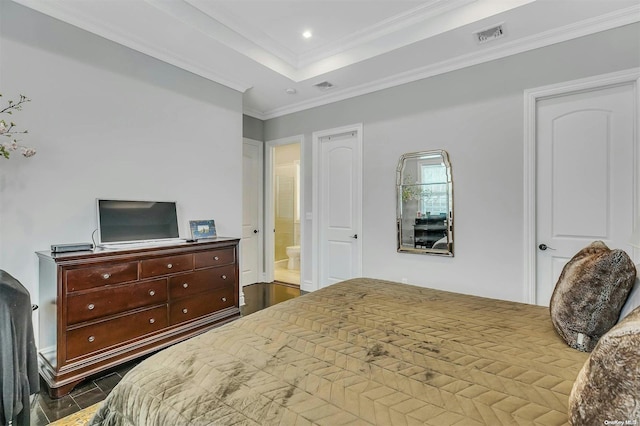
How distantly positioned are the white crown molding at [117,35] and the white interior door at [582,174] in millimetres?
3479

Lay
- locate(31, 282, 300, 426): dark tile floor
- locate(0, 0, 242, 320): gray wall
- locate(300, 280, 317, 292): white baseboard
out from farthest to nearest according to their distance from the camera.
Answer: locate(300, 280, 317, 292): white baseboard < locate(0, 0, 242, 320): gray wall < locate(31, 282, 300, 426): dark tile floor

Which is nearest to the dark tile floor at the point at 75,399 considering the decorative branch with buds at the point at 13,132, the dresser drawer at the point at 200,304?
the dresser drawer at the point at 200,304

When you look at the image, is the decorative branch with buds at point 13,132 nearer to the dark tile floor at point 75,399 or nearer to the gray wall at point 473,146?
the dark tile floor at point 75,399

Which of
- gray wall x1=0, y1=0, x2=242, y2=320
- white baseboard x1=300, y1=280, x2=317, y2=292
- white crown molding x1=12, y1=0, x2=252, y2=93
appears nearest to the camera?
gray wall x1=0, y1=0, x2=242, y2=320

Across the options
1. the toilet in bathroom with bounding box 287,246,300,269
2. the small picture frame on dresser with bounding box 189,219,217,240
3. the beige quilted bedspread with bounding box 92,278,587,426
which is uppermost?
the small picture frame on dresser with bounding box 189,219,217,240

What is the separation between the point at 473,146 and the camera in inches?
127

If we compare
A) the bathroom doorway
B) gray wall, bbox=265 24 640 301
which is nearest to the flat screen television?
gray wall, bbox=265 24 640 301

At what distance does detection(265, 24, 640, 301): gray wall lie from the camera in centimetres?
282

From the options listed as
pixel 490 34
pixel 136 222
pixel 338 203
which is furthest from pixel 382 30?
pixel 136 222

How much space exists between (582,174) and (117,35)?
431cm

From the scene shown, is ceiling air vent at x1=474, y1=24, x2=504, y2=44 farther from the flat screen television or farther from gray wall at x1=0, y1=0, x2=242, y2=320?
the flat screen television

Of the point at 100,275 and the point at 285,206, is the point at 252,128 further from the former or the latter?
the point at 100,275

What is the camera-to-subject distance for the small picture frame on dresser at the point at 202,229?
3.32 meters

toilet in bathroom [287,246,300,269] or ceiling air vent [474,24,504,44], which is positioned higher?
ceiling air vent [474,24,504,44]
